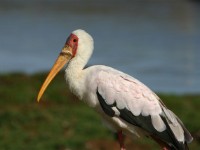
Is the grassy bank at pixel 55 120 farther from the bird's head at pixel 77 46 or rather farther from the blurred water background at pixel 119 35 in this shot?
the blurred water background at pixel 119 35

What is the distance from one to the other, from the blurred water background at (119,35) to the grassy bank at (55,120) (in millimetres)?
3144

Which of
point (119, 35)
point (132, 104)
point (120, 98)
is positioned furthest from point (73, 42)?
point (119, 35)

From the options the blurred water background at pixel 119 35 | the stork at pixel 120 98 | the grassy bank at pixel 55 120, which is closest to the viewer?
the stork at pixel 120 98

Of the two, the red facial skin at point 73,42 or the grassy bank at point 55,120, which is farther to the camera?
the grassy bank at point 55,120

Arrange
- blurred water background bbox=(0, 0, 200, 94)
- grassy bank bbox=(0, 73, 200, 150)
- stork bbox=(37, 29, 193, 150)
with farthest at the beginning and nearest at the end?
blurred water background bbox=(0, 0, 200, 94)
grassy bank bbox=(0, 73, 200, 150)
stork bbox=(37, 29, 193, 150)

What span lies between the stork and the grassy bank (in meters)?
2.52

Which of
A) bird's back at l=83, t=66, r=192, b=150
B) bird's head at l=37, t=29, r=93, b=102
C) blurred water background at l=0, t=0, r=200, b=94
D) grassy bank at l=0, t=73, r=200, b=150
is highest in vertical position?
bird's head at l=37, t=29, r=93, b=102

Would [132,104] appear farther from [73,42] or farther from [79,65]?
[73,42]

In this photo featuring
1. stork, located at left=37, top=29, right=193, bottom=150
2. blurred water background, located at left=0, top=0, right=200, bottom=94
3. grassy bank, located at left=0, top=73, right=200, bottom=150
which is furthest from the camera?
blurred water background, located at left=0, top=0, right=200, bottom=94

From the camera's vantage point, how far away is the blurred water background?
1848 centimetres

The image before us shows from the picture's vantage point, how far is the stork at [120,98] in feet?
22.4

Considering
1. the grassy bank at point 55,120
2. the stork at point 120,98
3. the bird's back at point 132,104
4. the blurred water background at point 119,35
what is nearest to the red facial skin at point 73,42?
the stork at point 120,98

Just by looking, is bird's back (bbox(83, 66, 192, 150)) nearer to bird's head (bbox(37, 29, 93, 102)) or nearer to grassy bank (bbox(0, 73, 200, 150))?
bird's head (bbox(37, 29, 93, 102))

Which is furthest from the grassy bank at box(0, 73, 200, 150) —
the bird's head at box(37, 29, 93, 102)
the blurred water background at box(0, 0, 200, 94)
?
the blurred water background at box(0, 0, 200, 94)
